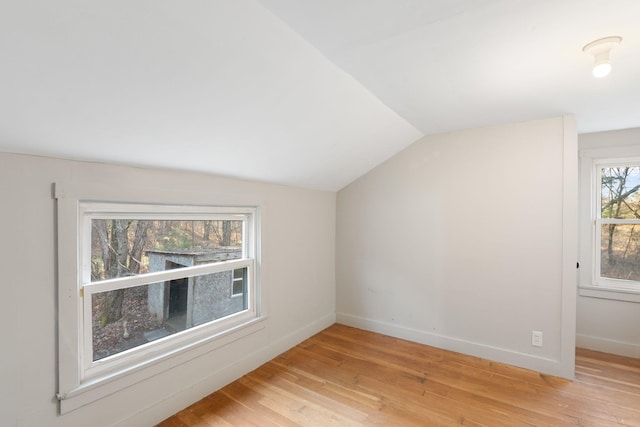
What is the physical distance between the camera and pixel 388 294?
339 centimetres

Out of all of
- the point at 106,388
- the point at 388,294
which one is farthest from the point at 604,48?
the point at 106,388

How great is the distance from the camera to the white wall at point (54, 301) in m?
1.44

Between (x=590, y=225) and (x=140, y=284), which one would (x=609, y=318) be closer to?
(x=590, y=225)

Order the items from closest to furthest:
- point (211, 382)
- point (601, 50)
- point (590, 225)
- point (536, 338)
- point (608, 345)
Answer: point (601, 50) < point (211, 382) < point (536, 338) < point (608, 345) < point (590, 225)

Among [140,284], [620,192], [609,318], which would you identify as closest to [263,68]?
[140,284]

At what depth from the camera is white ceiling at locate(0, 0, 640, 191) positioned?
1.09 m

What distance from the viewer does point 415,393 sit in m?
2.31

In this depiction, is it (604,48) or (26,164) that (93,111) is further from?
(604,48)

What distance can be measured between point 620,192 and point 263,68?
3.55 metres

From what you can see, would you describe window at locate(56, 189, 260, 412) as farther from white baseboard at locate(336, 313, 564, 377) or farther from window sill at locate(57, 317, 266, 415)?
white baseboard at locate(336, 313, 564, 377)

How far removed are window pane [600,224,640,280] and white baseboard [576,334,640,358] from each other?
0.61m

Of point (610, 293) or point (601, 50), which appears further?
point (610, 293)

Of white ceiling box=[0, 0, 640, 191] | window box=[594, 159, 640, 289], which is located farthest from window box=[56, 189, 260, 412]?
window box=[594, 159, 640, 289]

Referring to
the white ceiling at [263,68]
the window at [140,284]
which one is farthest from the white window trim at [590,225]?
the window at [140,284]
